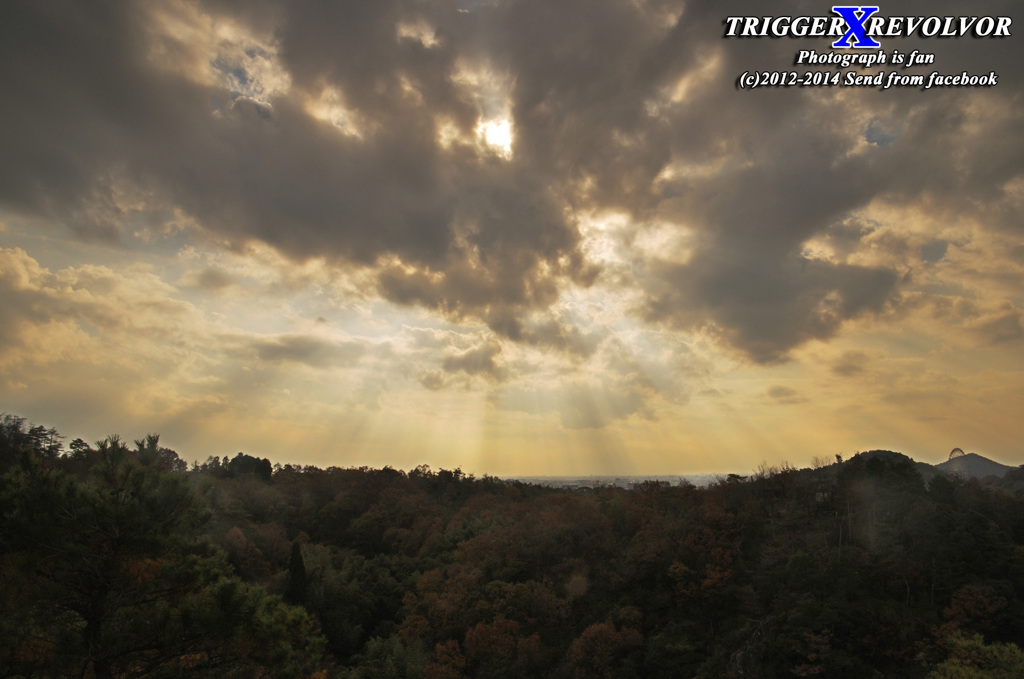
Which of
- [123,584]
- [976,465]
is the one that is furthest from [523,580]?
[976,465]

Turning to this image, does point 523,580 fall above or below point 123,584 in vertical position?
below

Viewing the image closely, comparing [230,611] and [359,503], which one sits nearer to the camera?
[230,611]

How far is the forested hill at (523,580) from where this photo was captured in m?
10.1

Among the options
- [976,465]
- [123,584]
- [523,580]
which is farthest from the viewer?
[976,465]

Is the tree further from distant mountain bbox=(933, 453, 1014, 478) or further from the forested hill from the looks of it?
distant mountain bbox=(933, 453, 1014, 478)

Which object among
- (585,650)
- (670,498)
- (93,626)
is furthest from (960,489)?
(93,626)

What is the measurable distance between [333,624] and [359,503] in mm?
23574

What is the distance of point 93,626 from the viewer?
10.2 m

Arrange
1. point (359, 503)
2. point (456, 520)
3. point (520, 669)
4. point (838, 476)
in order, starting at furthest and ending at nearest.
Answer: point (359, 503)
point (456, 520)
point (838, 476)
point (520, 669)

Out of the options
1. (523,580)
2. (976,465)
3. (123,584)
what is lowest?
(523,580)

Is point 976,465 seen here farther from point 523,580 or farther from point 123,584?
point 123,584

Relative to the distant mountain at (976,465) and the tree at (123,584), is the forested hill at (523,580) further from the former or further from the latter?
the distant mountain at (976,465)

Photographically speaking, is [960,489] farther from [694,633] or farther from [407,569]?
[407,569]

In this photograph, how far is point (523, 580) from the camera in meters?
36.0
